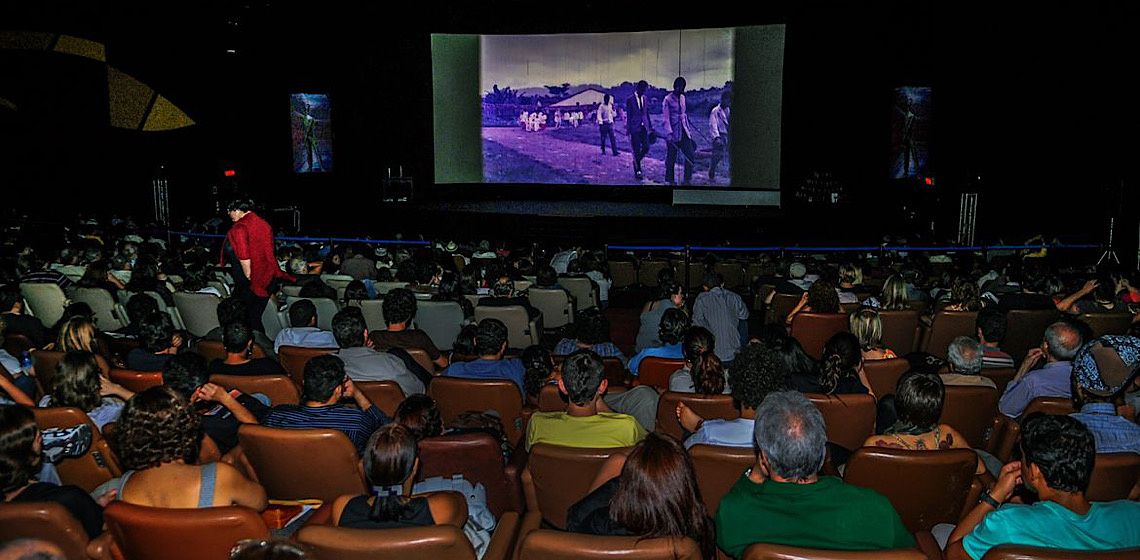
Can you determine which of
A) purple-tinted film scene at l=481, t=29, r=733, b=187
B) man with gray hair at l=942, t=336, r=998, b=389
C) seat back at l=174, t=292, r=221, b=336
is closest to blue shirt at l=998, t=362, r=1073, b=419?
man with gray hair at l=942, t=336, r=998, b=389

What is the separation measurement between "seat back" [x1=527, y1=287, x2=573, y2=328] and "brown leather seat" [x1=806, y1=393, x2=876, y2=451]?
4878mm

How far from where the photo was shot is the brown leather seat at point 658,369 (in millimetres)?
5441

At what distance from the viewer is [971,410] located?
4461 millimetres

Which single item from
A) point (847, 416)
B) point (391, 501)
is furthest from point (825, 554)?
point (847, 416)

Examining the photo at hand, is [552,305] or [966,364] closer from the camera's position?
[966,364]

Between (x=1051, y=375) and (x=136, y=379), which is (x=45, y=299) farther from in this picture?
(x=1051, y=375)

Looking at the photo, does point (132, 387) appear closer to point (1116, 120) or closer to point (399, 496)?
point (399, 496)

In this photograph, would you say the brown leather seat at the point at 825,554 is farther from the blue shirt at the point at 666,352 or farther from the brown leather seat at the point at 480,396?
the blue shirt at the point at 666,352

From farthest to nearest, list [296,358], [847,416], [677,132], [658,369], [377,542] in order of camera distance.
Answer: [677,132]
[296,358]
[658,369]
[847,416]
[377,542]

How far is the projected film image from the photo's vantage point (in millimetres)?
20562

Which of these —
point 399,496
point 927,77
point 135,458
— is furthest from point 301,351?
point 927,77

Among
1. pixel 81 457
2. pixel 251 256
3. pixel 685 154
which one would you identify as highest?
pixel 685 154

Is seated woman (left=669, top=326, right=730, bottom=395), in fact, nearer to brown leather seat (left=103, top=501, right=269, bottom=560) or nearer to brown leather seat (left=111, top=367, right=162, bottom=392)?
brown leather seat (left=103, top=501, right=269, bottom=560)

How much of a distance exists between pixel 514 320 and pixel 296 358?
231cm
